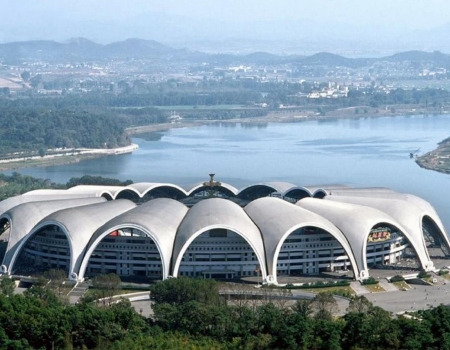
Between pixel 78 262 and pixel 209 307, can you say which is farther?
pixel 78 262

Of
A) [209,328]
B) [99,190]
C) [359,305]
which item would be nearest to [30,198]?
[99,190]

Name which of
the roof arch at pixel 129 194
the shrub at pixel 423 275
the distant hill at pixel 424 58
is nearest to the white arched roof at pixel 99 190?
the roof arch at pixel 129 194

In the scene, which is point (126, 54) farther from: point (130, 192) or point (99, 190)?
point (99, 190)

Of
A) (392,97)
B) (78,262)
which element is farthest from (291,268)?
(392,97)

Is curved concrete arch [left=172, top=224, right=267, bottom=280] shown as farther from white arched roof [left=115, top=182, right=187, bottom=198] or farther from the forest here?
white arched roof [left=115, top=182, right=187, bottom=198]

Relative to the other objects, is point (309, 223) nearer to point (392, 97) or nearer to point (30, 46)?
point (392, 97)

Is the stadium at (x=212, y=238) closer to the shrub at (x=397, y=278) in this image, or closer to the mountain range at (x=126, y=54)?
the shrub at (x=397, y=278)
